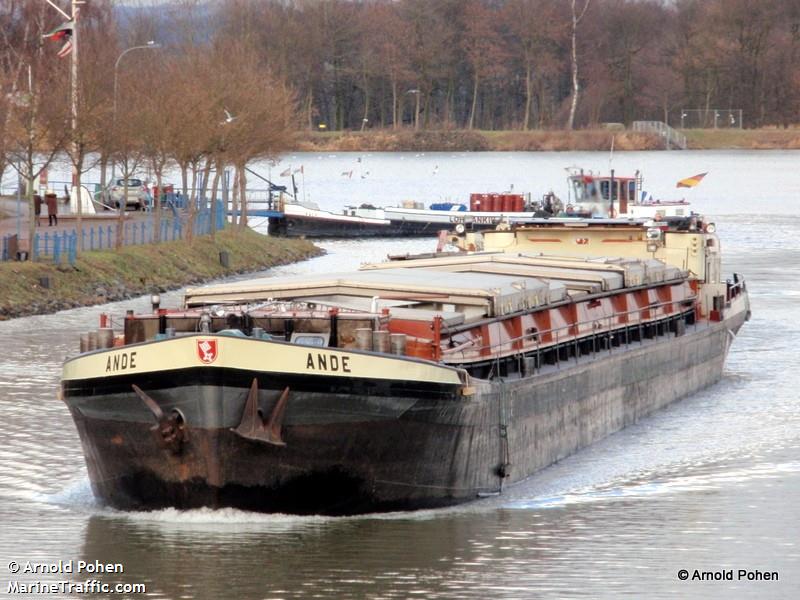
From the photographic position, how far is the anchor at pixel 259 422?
70.5 ft

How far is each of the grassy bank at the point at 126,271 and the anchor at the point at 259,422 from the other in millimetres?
26329

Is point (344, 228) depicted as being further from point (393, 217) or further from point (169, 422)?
point (169, 422)

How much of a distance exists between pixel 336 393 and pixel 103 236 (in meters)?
42.6

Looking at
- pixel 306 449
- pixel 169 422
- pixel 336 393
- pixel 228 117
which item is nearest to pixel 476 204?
pixel 228 117

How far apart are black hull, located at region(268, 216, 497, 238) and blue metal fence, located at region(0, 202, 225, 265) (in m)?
13.3

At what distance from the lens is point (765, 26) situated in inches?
7416

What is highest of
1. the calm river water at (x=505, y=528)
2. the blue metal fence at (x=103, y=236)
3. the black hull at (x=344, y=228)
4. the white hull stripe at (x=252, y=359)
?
the white hull stripe at (x=252, y=359)

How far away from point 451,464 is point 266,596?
4.12 metres

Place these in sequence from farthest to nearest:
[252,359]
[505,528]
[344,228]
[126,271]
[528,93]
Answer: [528,93] < [344,228] < [126,271] < [505,528] < [252,359]

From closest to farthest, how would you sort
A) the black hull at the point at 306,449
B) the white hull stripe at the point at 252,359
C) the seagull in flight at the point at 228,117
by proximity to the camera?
1. the white hull stripe at the point at 252,359
2. the black hull at the point at 306,449
3. the seagull in flight at the point at 228,117

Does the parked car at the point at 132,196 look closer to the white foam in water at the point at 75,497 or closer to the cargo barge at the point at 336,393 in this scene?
the cargo barge at the point at 336,393

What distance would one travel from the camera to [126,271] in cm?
5631

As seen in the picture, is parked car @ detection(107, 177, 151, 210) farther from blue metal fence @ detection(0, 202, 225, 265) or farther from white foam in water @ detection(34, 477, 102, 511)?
white foam in water @ detection(34, 477, 102, 511)

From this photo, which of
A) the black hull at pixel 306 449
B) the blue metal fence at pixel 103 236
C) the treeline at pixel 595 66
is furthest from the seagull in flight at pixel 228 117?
the treeline at pixel 595 66
